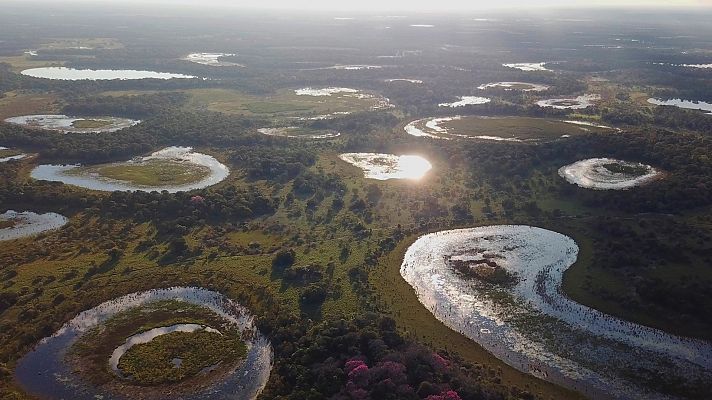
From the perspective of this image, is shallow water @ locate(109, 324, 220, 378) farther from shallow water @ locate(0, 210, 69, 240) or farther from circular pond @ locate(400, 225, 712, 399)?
shallow water @ locate(0, 210, 69, 240)

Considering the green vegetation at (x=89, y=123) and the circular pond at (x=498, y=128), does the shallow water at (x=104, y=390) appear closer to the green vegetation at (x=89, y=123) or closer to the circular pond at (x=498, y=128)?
the circular pond at (x=498, y=128)

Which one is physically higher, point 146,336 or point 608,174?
point 608,174

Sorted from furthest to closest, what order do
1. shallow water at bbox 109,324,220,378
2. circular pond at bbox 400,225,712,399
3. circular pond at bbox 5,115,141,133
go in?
circular pond at bbox 5,115,141,133
shallow water at bbox 109,324,220,378
circular pond at bbox 400,225,712,399

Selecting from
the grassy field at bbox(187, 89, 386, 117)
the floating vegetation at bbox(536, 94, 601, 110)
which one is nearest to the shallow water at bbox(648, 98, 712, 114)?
the floating vegetation at bbox(536, 94, 601, 110)

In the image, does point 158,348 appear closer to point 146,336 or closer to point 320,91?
point 146,336

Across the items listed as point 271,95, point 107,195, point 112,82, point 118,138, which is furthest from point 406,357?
point 112,82

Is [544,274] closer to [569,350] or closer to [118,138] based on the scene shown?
[569,350]

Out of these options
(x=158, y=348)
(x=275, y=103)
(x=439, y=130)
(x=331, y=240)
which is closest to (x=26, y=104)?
(x=275, y=103)
